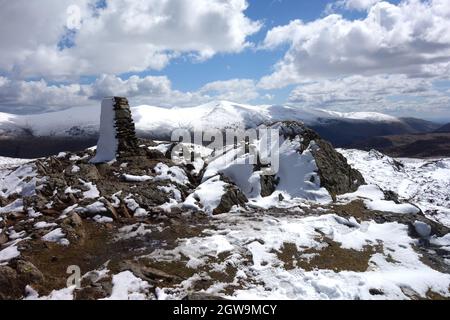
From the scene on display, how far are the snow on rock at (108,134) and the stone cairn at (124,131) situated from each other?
0.35 m

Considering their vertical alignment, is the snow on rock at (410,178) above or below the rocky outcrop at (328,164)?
below

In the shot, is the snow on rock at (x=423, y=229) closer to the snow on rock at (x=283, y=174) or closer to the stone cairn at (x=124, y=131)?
the snow on rock at (x=283, y=174)

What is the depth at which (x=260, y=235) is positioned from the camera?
20094 millimetres

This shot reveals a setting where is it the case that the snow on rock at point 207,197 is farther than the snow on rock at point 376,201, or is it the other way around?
the snow on rock at point 376,201

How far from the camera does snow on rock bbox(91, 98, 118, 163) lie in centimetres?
3166

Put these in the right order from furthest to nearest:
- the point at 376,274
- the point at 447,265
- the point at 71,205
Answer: the point at 71,205, the point at 447,265, the point at 376,274

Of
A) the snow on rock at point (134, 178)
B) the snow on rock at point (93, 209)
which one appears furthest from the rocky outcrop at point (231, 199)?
the snow on rock at point (93, 209)

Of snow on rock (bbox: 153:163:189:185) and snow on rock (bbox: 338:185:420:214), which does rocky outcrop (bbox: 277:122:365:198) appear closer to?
snow on rock (bbox: 338:185:420:214)

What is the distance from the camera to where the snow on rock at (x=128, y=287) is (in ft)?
44.6

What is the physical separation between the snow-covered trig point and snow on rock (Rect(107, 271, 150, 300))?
18133 mm

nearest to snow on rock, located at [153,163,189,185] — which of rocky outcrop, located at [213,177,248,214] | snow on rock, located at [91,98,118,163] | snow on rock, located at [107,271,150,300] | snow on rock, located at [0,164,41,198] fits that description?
rocky outcrop, located at [213,177,248,214]
